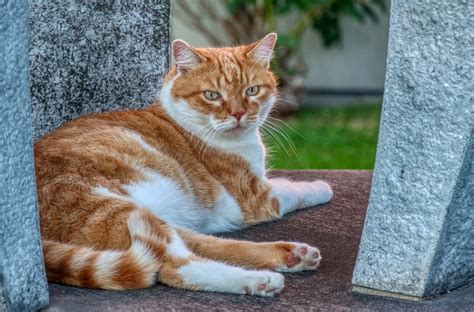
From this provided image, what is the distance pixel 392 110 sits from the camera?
2338 millimetres

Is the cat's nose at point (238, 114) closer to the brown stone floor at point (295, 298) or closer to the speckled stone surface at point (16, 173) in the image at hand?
the brown stone floor at point (295, 298)

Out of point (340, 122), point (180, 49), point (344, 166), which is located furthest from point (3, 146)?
point (340, 122)

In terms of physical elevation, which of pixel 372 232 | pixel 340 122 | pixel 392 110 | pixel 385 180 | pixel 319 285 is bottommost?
pixel 340 122

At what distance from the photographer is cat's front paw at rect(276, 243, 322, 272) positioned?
106 inches

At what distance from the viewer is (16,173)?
2.21m

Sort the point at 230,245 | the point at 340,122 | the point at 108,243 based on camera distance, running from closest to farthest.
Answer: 1. the point at 108,243
2. the point at 230,245
3. the point at 340,122

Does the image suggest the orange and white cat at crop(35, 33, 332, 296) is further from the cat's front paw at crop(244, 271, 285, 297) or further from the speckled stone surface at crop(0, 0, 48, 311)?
the speckled stone surface at crop(0, 0, 48, 311)

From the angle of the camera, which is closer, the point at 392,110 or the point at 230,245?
the point at 392,110

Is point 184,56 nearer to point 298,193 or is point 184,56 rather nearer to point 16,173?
point 298,193

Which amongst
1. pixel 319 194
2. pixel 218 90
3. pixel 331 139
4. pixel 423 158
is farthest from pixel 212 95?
pixel 331 139

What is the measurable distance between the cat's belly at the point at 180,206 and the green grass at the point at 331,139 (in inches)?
109

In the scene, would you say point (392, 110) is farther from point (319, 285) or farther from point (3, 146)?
point (3, 146)

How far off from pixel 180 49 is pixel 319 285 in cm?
123

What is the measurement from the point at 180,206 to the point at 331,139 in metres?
4.43
